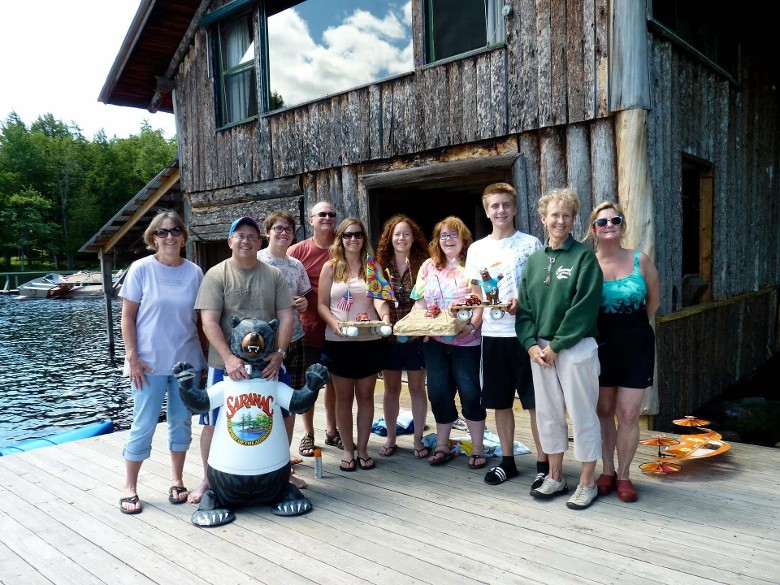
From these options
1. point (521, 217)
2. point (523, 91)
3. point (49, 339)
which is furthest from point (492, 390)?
point (49, 339)

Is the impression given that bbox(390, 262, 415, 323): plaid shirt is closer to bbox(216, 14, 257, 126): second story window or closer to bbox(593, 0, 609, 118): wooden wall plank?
bbox(593, 0, 609, 118): wooden wall plank

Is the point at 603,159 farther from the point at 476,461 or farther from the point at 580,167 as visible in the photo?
the point at 476,461

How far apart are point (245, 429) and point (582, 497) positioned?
2023 millimetres

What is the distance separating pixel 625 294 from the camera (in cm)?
354

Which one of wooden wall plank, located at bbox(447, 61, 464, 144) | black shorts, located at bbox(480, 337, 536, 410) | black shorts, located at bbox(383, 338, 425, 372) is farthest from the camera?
wooden wall plank, located at bbox(447, 61, 464, 144)

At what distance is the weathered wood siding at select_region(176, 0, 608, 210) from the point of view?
5.47 m

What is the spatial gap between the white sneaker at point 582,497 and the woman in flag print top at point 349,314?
4.84ft

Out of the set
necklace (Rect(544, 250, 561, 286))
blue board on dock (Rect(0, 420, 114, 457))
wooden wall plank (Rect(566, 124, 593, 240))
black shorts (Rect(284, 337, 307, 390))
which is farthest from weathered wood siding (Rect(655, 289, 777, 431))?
blue board on dock (Rect(0, 420, 114, 457))

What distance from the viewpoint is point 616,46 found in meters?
5.22

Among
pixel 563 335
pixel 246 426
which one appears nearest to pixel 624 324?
pixel 563 335

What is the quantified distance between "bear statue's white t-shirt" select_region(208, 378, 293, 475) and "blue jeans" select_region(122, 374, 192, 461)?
35 cm

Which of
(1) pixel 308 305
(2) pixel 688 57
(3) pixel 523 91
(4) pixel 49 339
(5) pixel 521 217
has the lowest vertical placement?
(4) pixel 49 339

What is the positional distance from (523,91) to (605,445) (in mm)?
3524

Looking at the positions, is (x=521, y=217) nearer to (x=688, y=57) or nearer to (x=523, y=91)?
(x=523, y=91)
